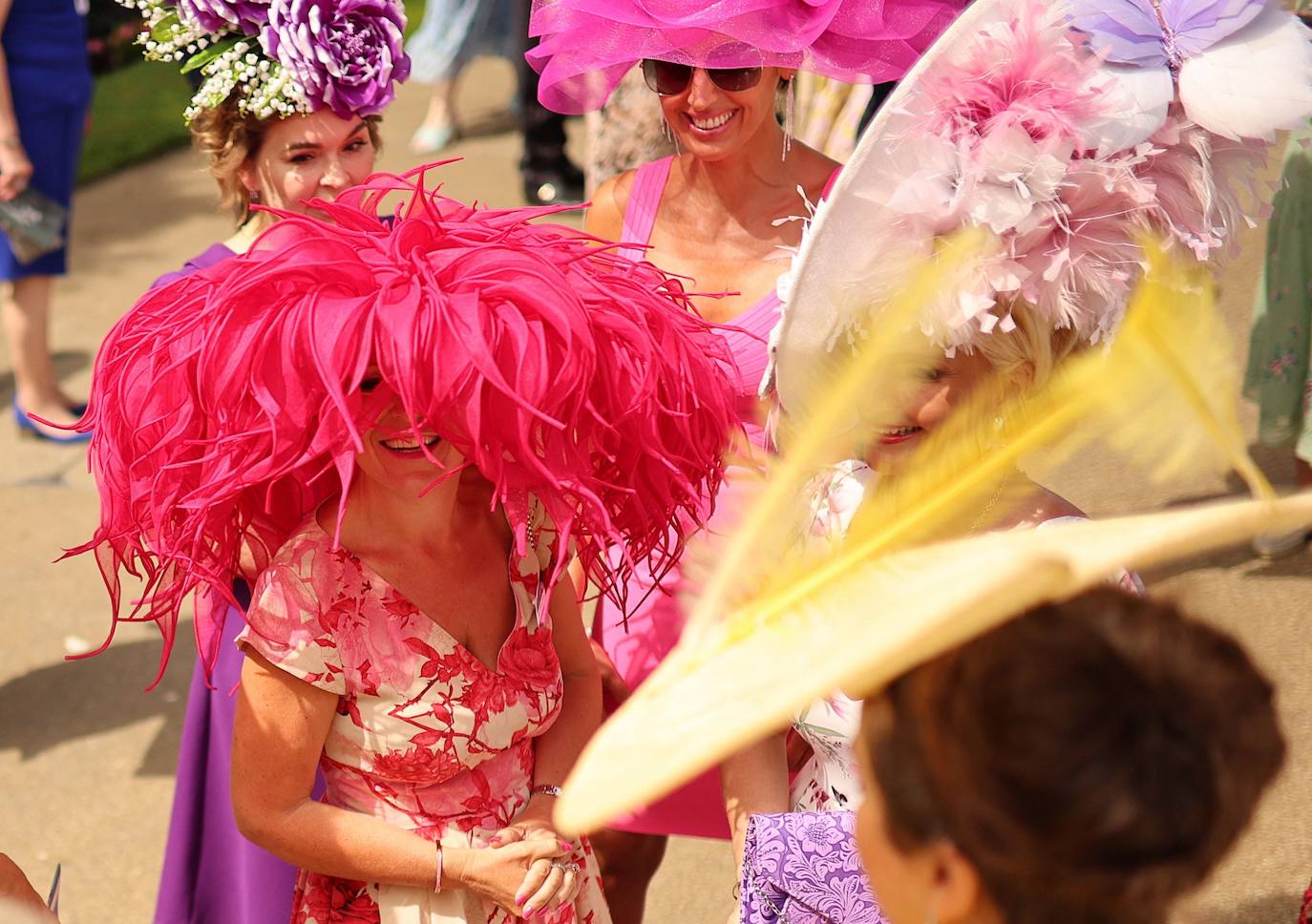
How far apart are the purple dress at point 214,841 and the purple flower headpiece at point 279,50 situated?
1.35ft

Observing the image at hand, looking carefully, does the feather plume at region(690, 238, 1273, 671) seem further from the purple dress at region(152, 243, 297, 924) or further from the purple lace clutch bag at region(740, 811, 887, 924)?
the purple dress at region(152, 243, 297, 924)

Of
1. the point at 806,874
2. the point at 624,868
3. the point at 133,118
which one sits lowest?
the point at 133,118

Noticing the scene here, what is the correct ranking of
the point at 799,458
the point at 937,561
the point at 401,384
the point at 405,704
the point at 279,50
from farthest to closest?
the point at 279,50 → the point at 405,704 → the point at 401,384 → the point at 799,458 → the point at 937,561

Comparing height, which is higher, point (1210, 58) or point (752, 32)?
point (1210, 58)

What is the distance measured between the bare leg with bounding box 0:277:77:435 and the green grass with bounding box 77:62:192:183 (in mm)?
3126

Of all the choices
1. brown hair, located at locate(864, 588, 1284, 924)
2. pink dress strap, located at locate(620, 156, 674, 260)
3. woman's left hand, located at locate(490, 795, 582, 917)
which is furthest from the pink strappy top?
brown hair, located at locate(864, 588, 1284, 924)

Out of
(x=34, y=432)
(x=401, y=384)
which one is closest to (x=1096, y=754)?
(x=401, y=384)

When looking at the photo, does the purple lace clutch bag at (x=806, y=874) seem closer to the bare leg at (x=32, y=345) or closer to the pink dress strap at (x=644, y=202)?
the pink dress strap at (x=644, y=202)

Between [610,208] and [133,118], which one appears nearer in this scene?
[610,208]

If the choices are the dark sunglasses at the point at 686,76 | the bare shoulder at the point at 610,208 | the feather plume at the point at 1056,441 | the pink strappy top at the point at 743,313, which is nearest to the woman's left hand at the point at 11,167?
the bare shoulder at the point at 610,208

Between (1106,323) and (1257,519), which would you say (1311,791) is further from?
(1257,519)

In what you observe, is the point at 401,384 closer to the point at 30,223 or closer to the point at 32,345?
the point at 30,223

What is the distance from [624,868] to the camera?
2936mm

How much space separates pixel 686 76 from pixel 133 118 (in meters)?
7.39
